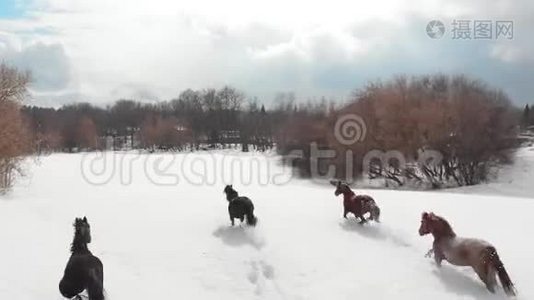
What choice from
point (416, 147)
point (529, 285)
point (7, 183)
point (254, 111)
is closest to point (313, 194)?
point (529, 285)

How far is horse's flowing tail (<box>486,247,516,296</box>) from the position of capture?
6949 millimetres

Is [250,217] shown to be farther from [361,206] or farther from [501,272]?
[501,272]

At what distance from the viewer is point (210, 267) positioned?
28.4ft

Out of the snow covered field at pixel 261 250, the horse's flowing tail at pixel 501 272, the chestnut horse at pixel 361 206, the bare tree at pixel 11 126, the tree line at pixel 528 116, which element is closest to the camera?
the horse's flowing tail at pixel 501 272

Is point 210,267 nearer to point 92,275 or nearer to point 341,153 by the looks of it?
point 92,275

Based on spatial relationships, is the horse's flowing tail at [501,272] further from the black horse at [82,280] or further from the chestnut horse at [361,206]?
the black horse at [82,280]

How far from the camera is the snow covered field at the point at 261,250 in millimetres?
7523

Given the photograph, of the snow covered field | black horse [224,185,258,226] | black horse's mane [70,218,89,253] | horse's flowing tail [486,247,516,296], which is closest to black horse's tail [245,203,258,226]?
black horse [224,185,258,226]

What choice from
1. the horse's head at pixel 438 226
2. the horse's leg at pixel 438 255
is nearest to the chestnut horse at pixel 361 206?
the horse's head at pixel 438 226

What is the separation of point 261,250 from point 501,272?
4201mm

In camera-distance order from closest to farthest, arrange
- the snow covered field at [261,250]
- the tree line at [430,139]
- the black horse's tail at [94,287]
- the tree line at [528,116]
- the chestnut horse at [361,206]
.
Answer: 1. the black horse's tail at [94,287]
2. the snow covered field at [261,250]
3. the chestnut horse at [361,206]
4. the tree line at [430,139]
5. the tree line at [528,116]

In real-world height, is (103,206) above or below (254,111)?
below

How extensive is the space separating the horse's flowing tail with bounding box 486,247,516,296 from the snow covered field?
0.15m

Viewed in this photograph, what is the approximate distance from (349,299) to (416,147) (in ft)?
111
